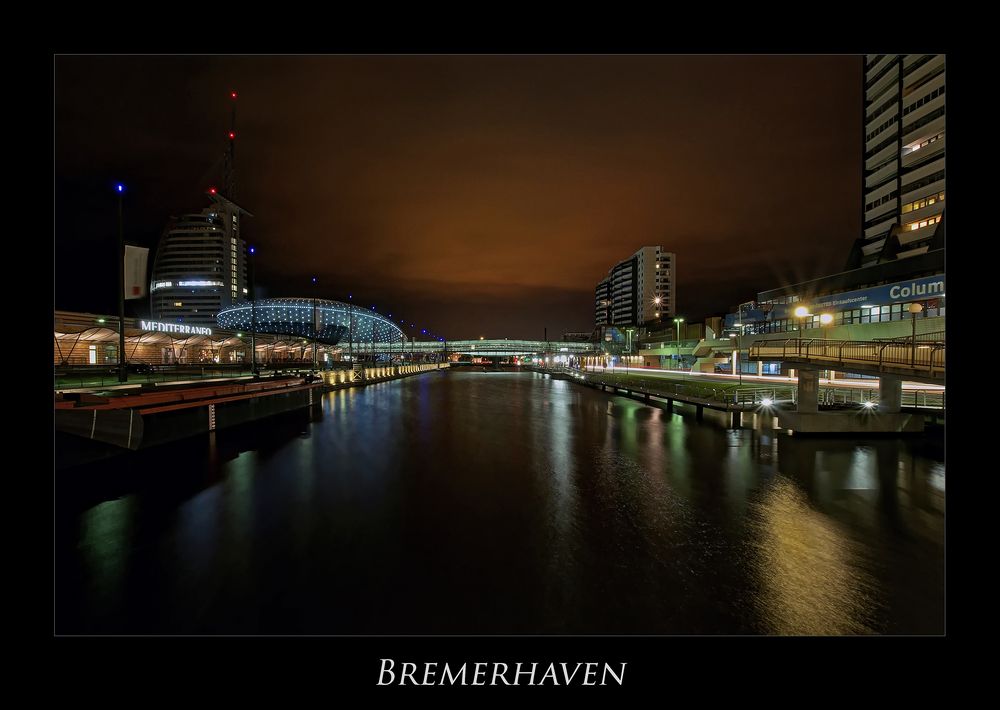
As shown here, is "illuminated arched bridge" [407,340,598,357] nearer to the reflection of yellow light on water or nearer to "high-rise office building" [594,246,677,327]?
"high-rise office building" [594,246,677,327]

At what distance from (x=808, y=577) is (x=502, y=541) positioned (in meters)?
4.88

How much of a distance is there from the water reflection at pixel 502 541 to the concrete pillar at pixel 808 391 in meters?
2.52

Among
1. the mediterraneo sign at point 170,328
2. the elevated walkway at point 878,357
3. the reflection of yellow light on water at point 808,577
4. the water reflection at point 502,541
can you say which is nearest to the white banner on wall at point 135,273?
the water reflection at point 502,541

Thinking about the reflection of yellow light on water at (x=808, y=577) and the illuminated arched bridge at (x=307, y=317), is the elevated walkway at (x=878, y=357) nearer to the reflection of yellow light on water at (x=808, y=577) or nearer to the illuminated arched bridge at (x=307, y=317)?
the reflection of yellow light on water at (x=808, y=577)

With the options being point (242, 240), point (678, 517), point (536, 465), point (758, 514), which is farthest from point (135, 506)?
point (242, 240)

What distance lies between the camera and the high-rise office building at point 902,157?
4828 cm

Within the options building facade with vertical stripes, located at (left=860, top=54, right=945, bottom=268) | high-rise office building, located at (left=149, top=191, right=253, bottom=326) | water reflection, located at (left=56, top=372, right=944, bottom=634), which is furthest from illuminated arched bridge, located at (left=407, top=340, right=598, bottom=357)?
water reflection, located at (left=56, top=372, right=944, bottom=634)

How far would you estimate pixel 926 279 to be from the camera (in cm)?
3244

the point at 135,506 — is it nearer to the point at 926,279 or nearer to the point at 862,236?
the point at 926,279

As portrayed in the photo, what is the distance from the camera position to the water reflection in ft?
16.9

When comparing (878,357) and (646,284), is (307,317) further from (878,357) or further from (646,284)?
(878,357)

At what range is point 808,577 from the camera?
6.04 m

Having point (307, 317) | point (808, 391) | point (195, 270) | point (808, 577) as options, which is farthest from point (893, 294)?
point (195, 270)
